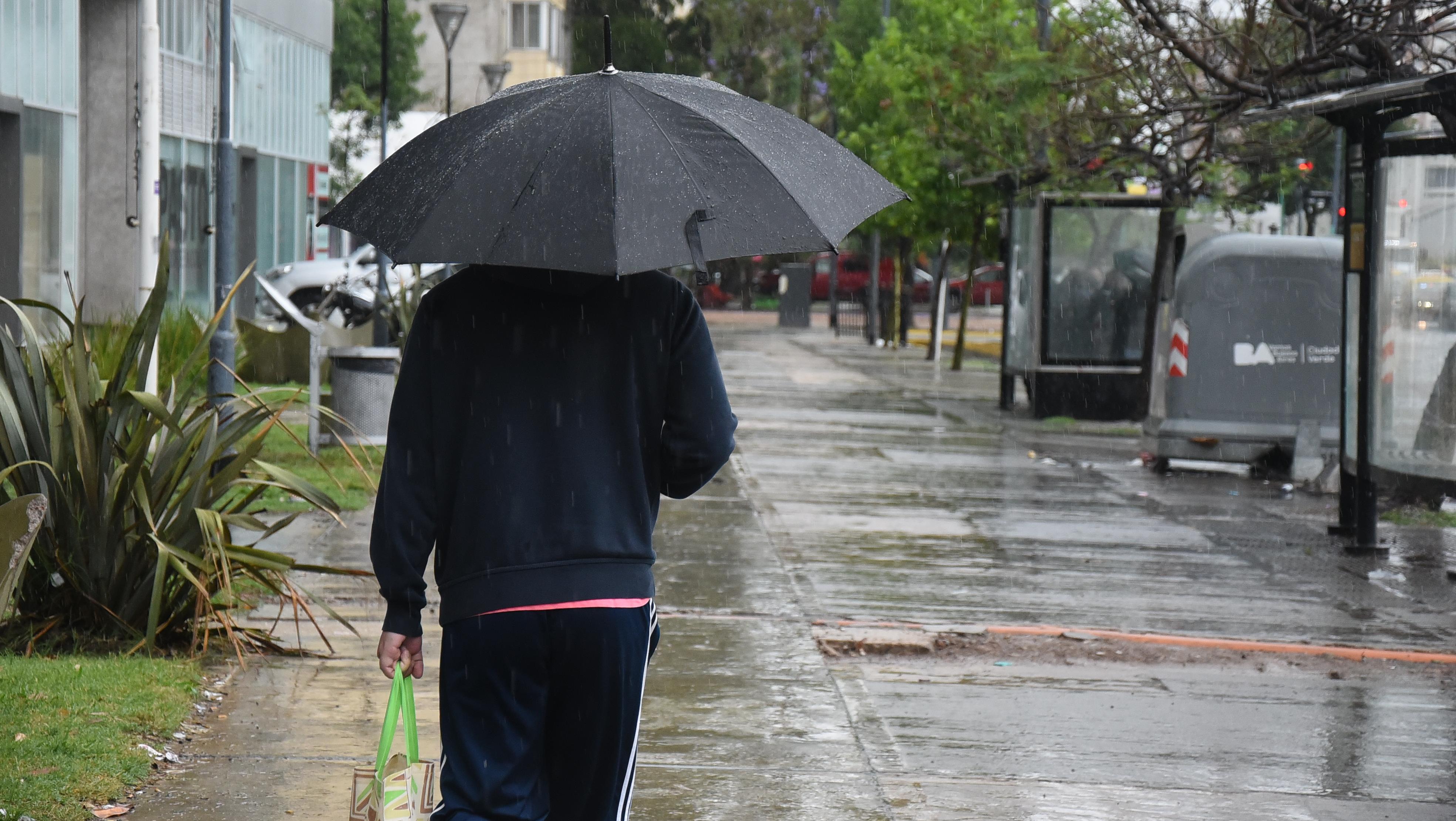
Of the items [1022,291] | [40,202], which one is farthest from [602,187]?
[1022,291]

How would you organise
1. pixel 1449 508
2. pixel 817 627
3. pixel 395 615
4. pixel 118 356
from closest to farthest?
pixel 395 615, pixel 118 356, pixel 817 627, pixel 1449 508

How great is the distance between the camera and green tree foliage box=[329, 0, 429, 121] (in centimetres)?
4653

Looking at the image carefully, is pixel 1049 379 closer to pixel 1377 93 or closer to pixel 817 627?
pixel 1377 93

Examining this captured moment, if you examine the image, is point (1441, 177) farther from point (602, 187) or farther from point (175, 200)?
point (175, 200)

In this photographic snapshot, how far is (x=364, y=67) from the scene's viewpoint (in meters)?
47.8

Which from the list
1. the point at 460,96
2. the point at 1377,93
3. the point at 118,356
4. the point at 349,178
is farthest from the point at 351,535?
the point at 460,96

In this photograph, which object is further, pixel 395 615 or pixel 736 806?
pixel 736 806

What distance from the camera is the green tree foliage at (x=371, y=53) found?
46.5m

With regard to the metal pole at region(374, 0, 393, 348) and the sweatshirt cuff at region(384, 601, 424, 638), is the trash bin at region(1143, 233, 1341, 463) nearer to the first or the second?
the metal pole at region(374, 0, 393, 348)

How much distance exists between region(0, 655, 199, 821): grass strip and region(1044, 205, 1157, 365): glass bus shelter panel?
47.6ft

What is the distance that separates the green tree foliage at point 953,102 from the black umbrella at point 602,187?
10.2 meters

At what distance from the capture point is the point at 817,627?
7.39 meters

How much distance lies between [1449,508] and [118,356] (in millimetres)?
9190

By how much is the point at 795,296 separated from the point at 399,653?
122 ft
